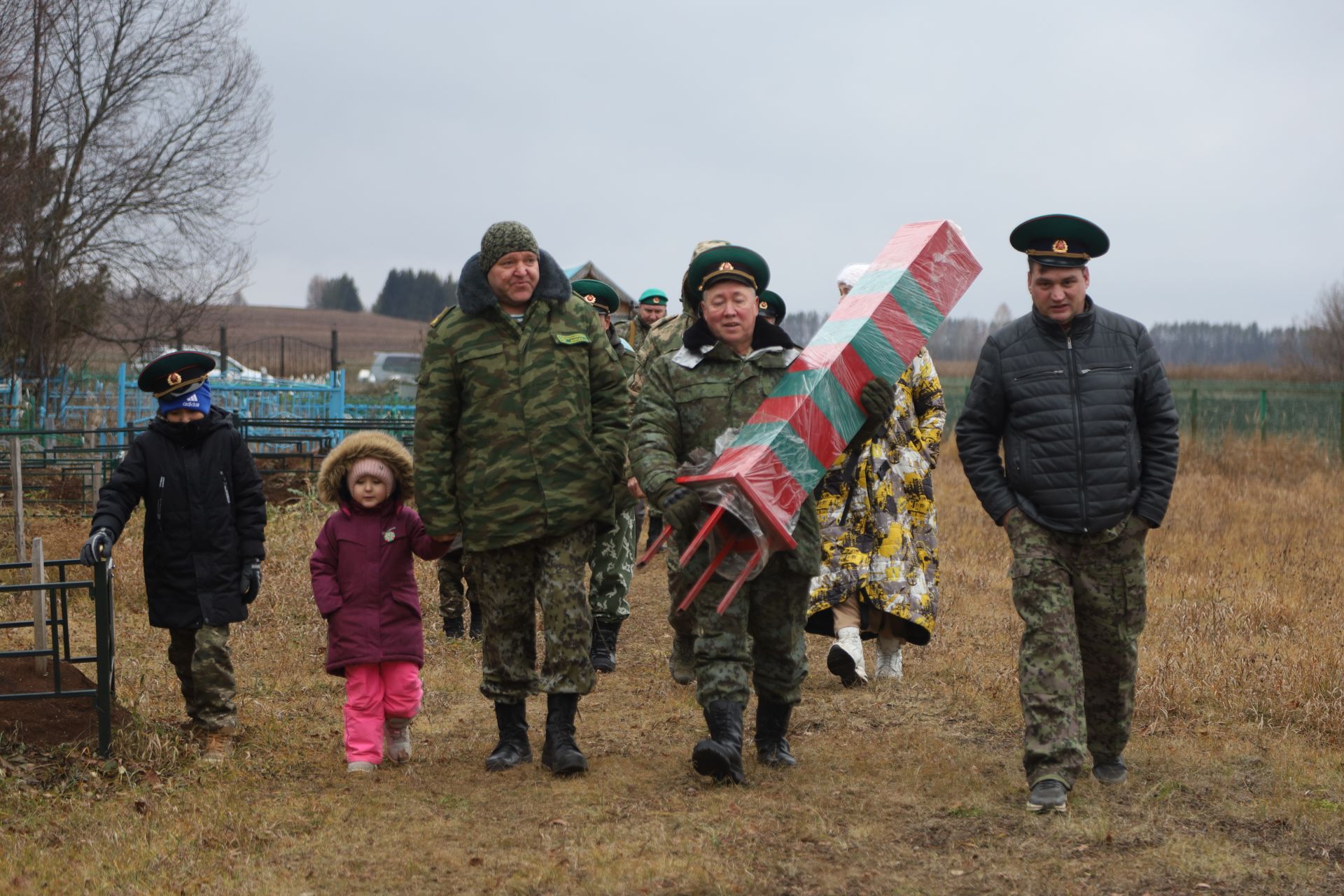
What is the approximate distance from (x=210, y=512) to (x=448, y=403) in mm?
1135

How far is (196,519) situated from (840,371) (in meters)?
2.65

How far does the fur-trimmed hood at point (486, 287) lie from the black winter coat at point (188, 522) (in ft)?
4.16

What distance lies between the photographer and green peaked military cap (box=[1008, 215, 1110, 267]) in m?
5.17

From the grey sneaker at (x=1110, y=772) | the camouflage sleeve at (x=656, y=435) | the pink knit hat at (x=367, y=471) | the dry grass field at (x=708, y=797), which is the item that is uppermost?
the camouflage sleeve at (x=656, y=435)

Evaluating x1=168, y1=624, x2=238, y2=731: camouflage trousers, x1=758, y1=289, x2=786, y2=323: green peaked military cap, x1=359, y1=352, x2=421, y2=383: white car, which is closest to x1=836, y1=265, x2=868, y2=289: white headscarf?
x1=758, y1=289, x2=786, y2=323: green peaked military cap

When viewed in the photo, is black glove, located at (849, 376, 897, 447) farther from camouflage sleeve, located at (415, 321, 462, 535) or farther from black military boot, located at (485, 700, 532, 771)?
black military boot, located at (485, 700, 532, 771)

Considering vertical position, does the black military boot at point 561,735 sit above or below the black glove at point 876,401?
below

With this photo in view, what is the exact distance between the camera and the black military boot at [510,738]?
567cm

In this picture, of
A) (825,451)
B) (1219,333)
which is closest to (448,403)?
(825,451)

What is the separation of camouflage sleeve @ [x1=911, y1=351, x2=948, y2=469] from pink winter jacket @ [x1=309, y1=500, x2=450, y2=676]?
9.01ft

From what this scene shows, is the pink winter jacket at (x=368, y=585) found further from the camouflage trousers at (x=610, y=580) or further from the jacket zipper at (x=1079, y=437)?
the jacket zipper at (x=1079, y=437)

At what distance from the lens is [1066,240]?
518cm

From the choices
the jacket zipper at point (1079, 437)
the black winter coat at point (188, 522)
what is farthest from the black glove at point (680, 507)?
the black winter coat at point (188, 522)

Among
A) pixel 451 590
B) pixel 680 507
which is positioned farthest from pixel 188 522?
pixel 451 590
